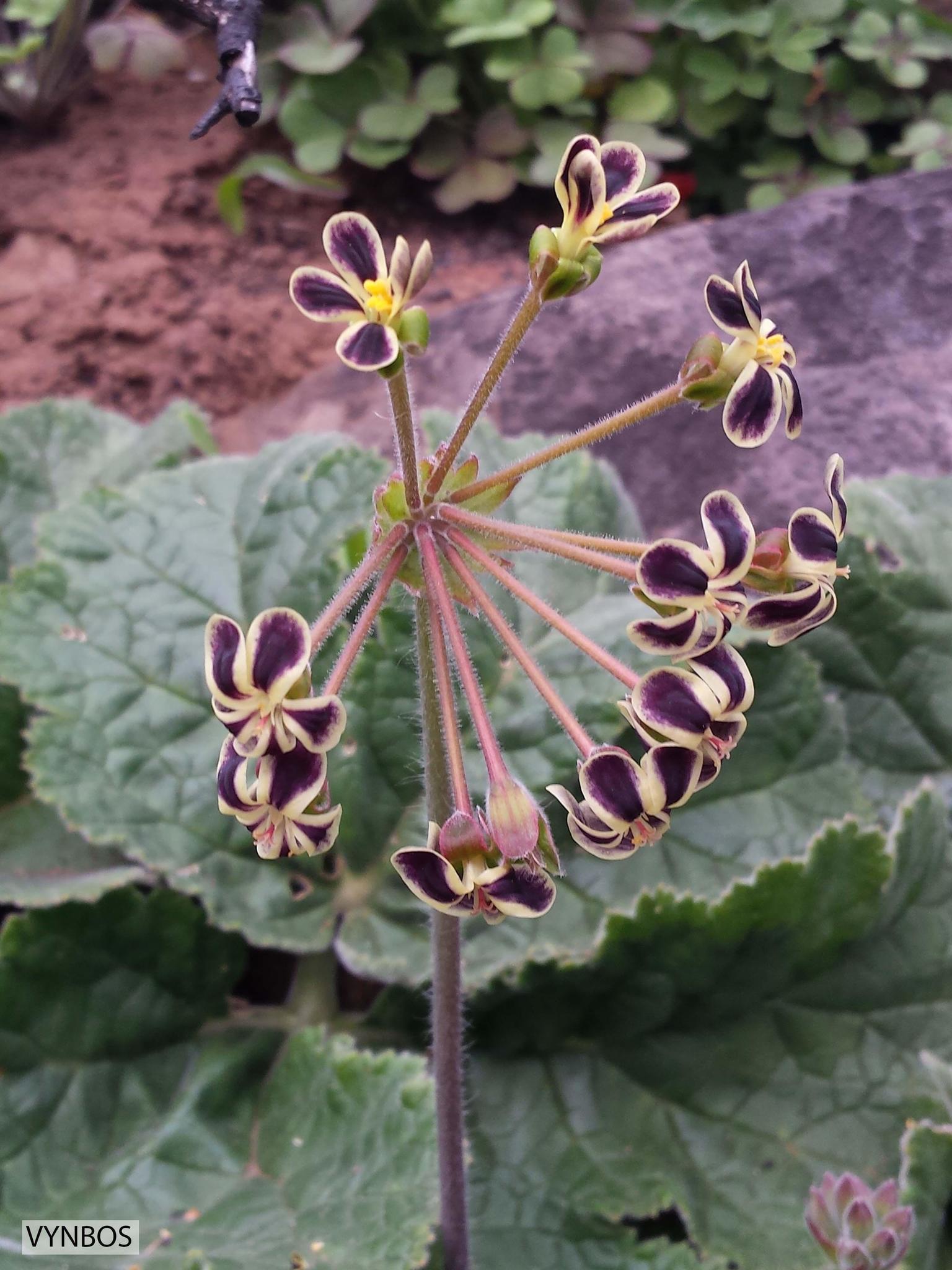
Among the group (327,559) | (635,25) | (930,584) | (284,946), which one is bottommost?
(284,946)

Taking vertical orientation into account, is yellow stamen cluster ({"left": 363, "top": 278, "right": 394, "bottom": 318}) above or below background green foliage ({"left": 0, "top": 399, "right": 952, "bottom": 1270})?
above

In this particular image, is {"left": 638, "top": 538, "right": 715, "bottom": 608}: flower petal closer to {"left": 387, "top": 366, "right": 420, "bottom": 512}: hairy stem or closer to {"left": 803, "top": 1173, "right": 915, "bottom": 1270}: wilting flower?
{"left": 387, "top": 366, "right": 420, "bottom": 512}: hairy stem

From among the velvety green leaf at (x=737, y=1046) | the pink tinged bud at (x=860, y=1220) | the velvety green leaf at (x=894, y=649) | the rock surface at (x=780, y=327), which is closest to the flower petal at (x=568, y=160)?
the velvety green leaf at (x=737, y=1046)

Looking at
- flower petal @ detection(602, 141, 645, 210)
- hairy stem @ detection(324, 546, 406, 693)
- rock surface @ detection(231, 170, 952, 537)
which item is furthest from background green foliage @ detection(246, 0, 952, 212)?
hairy stem @ detection(324, 546, 406, 693)

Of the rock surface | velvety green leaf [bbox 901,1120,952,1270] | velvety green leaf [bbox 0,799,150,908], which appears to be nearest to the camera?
velvety green leaf [bbox 901,1120,952,1270]

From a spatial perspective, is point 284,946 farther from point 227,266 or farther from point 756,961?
point 227,266

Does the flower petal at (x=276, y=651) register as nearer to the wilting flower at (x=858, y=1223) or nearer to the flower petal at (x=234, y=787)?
the flower petal at (x=234, y=787)

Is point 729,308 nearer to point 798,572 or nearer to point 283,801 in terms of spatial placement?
point 798,572

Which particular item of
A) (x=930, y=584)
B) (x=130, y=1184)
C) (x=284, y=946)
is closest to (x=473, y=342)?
(x=930, y=584)
